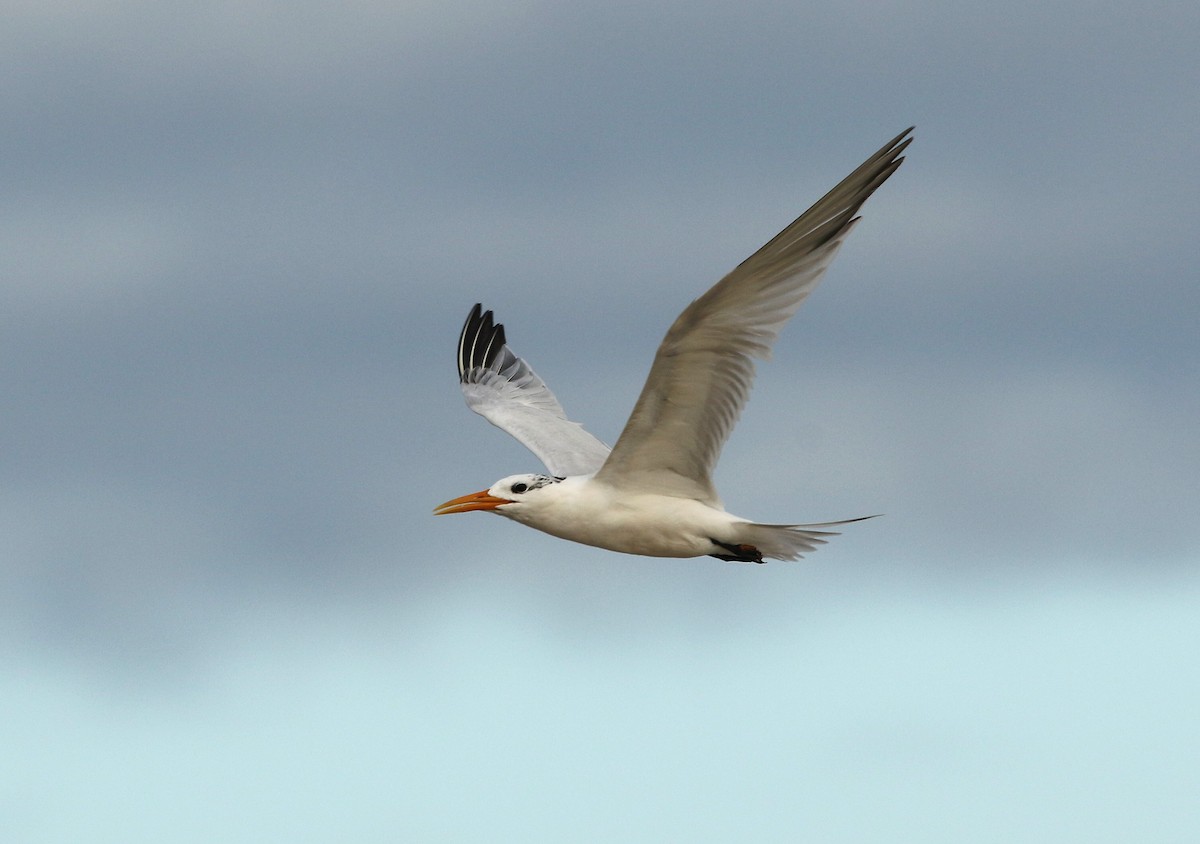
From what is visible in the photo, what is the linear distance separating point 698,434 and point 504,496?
2.52m

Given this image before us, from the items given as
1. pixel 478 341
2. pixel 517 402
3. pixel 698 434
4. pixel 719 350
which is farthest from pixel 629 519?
pixel 478 341

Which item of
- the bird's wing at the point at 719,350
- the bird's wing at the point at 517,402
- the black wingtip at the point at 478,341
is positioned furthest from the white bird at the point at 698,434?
the black wingtip at the point at 478,341

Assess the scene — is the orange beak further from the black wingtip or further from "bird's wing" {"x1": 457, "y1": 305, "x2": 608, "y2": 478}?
the black wingtip

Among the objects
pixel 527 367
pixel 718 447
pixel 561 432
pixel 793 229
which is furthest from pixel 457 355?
pixel 793 229

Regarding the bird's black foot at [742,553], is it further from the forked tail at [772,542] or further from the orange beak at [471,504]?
the orange beak at [471,504]

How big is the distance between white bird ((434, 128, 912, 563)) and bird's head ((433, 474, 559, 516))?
0.04 ft

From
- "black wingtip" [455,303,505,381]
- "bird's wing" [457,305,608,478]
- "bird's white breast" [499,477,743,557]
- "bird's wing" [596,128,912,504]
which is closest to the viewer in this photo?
"bird's wing" [596,128,912,504]

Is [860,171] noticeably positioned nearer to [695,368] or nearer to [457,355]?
[695,368]

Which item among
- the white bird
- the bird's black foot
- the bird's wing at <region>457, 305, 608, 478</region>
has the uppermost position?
the bird's wing at <region>457, 305, 608, 478</region>

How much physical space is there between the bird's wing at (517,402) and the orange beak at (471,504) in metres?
0.97

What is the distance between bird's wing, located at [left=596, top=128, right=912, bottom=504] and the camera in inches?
631

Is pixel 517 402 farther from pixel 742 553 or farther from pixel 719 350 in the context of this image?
pixel 719 350

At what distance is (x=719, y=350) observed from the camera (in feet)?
55.6

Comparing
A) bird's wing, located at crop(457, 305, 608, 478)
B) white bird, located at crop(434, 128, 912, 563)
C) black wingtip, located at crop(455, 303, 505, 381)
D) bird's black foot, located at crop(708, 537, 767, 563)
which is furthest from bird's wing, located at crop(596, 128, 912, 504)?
black wingtip, located at crop(455, 303, 505, 381)
